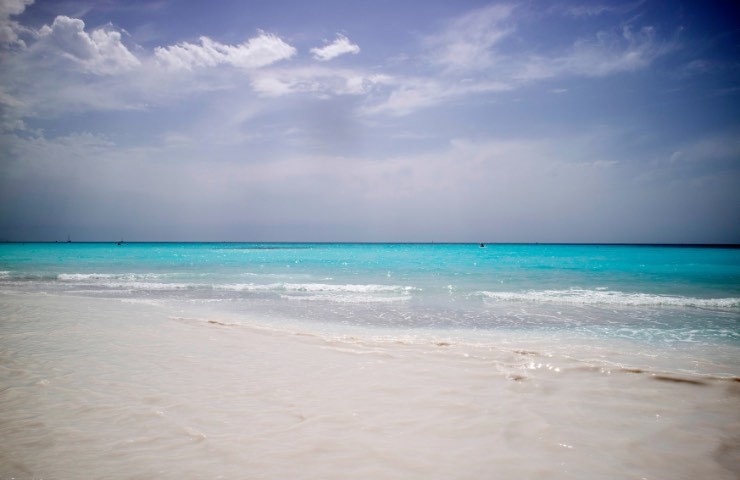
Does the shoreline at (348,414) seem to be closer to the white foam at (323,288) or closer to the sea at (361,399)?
the sea at (361,399)

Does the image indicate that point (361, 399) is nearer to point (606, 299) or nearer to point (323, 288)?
point (323, 288)

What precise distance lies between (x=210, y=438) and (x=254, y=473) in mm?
842

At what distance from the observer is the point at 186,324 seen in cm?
905

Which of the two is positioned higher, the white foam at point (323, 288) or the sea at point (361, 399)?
the sea at point (361, 399)

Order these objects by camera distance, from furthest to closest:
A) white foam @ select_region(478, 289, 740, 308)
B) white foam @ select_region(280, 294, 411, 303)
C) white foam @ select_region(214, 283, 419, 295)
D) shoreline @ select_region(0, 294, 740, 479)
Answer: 1. white foam @ select_region(214, 283, 419, 295)
2. white foam @ select_region(280, 294, 411, 303)
3. white foam @ select_region(478, 289, 740, 308)
4. shoreline @ select_region(0, 294, 740, 479)

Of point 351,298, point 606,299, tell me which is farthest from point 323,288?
point 606,299

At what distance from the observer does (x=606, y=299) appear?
49.4 ft

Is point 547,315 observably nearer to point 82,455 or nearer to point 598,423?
point 598,423

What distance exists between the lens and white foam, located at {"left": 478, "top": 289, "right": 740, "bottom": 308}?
46.3 feet

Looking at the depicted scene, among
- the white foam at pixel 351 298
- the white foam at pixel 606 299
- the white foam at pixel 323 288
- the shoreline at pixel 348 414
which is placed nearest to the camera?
the shoreline at pixel 348 414

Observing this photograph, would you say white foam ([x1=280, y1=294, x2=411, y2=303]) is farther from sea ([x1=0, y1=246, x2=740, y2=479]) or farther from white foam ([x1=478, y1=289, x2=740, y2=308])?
sea ([x1=0, y1=246, x2=740, y2=479])

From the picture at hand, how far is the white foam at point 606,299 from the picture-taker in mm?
14102

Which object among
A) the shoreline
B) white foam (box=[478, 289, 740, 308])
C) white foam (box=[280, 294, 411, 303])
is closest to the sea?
the shoreline

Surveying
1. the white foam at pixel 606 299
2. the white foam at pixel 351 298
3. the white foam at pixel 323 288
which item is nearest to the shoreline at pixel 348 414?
the white foam at pixel 351 298
